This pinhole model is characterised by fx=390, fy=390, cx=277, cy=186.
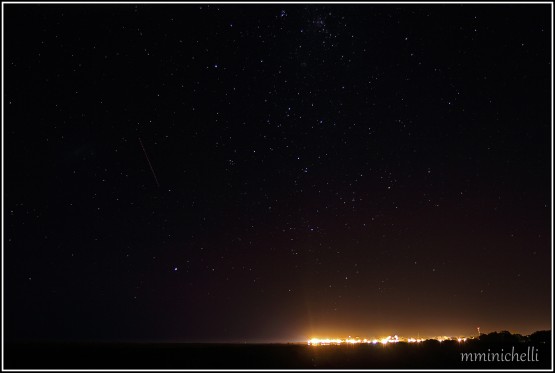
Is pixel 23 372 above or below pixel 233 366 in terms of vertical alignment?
above

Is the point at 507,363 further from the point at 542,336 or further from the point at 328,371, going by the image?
the point at 542,336

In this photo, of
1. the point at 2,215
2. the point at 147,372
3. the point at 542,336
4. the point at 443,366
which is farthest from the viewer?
the point at 542,336

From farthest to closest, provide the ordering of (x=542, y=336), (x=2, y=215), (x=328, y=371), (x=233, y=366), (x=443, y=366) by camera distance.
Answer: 1. (x=542, y=336)
2. (x=233, y=366)
3. (x=443, y=366)
4. (x=328, y=371)
5. (x=2, y=215)

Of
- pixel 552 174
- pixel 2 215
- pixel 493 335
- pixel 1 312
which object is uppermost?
pixel 552 174

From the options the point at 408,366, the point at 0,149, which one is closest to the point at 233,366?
the point at 408,366

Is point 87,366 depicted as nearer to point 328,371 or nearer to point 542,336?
point 328,371

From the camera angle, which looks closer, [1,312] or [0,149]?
[1,312]

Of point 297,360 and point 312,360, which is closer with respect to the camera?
point 312,360

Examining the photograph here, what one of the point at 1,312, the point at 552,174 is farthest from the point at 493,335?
the point at 1,312

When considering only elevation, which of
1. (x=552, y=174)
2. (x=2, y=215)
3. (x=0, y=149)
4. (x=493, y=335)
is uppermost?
(x=0, y=149)
